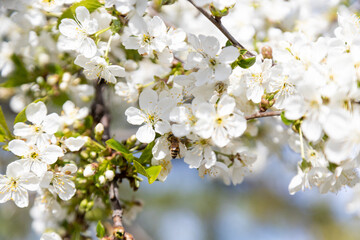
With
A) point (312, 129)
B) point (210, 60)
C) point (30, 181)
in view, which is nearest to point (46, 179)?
point (30, 181)

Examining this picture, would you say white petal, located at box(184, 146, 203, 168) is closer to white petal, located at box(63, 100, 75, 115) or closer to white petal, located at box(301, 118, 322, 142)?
white petal, located at box(301, 118, 322, 142)

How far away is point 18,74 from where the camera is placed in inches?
69.6

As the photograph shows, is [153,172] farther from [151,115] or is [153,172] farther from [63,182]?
[63,182]

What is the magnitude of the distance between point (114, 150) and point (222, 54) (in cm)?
51

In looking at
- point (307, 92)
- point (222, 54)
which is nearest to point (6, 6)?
point (222, 54)

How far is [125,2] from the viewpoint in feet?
3.48

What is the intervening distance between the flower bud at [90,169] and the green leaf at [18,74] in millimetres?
760

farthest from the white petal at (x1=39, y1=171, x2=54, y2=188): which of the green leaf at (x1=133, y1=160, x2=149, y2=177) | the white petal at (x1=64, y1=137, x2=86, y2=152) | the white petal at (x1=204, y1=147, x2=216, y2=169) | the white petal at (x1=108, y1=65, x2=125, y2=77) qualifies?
the white petal at (x1=204, y1=147, x2=216, y2=169)

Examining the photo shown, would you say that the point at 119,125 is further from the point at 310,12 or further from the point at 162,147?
the point at 162,147

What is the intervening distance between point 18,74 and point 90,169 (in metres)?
0.81

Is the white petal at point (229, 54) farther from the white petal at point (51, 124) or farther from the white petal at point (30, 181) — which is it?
the white petal at point (30, 181)

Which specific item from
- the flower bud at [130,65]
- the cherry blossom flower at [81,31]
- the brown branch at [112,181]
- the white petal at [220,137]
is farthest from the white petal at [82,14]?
the white petal at [220,137]

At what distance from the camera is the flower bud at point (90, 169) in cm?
122

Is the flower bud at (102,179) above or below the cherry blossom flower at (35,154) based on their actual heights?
below
